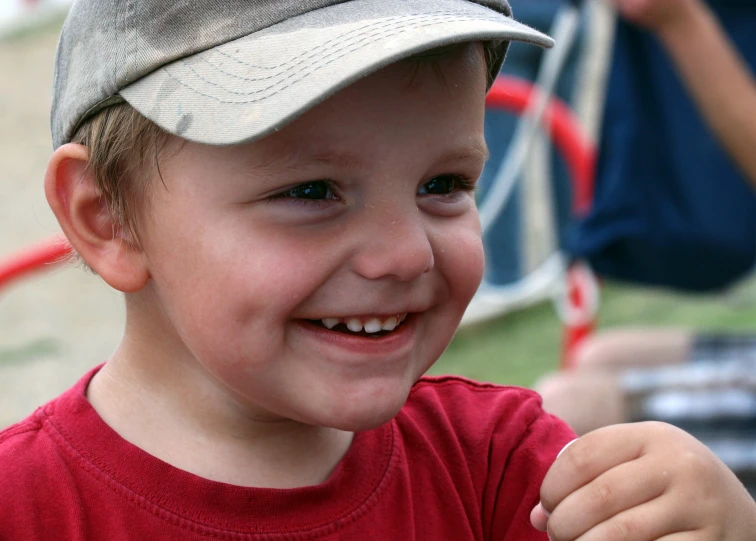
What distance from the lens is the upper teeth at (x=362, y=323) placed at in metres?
0.95

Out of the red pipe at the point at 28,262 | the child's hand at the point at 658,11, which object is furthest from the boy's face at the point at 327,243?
the child's hand at the point at 658,11

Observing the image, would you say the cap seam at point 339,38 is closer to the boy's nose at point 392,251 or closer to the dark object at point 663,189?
the boy's nose at point 392,251

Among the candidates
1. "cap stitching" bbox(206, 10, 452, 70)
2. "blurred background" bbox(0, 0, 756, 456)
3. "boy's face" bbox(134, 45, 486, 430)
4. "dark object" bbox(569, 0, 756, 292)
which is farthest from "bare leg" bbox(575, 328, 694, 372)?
"cap stitching" bbox(206, 10, 452, 70)

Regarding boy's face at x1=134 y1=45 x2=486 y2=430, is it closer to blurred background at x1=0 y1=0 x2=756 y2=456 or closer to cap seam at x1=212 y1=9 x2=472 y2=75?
cap seam at x1=212 y1=9 x2=472 y2=75

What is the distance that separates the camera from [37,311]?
210 inches

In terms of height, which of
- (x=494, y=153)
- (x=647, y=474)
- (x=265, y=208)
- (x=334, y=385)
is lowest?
(x=494, y=153)

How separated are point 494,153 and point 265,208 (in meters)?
3.22

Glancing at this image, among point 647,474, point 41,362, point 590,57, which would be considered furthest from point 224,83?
point 590,57

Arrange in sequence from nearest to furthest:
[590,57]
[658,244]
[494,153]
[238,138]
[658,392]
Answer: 1. [238,138]
2. [658,392]
3. [658,244]
4. [494,153]
5. [590,57]

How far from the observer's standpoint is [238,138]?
34.1 inches

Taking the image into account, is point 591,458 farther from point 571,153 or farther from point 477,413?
point 571,153

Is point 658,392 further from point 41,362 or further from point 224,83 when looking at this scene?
point 41,362

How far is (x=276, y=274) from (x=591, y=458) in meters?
0.36

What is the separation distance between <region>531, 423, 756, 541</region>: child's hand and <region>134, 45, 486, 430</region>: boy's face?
0.62 feet
